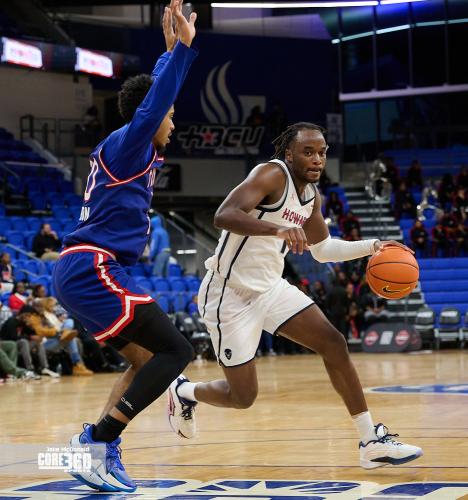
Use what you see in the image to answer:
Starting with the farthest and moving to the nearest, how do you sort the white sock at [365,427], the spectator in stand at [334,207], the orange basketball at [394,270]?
the spectator in stand at [334,207]
the orange basketball at [394,270]
the white sock at [365,427]

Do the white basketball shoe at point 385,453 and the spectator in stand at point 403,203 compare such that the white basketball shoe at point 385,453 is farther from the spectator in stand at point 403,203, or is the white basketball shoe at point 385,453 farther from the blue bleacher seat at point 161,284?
the spectator in stand at point 403,203

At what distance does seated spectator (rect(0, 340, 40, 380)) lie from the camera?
1558cm

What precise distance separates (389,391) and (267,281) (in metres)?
5.83

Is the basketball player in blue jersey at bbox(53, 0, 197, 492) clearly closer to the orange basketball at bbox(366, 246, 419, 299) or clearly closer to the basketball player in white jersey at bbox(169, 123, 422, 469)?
the basketball player in white jersey at bbox(169, 123, 422, 469)

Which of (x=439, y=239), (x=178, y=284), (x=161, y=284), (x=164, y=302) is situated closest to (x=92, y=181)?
(x=164, y=302)

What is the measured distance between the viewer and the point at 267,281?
6.18 m

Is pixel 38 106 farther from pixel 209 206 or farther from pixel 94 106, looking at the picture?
pixel 209 206

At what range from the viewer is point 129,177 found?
5207 millimetres

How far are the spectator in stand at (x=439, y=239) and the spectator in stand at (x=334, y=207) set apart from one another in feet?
8.41

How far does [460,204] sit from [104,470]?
22.6m

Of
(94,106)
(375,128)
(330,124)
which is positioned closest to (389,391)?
(94,106)

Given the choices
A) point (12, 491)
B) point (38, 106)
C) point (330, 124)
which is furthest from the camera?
point (330, 124)

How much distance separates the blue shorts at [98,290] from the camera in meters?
5.12

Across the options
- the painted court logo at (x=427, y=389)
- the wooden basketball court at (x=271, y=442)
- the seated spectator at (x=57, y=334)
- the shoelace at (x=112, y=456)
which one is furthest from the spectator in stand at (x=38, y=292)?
the shoelace at (x=112, y=456)
